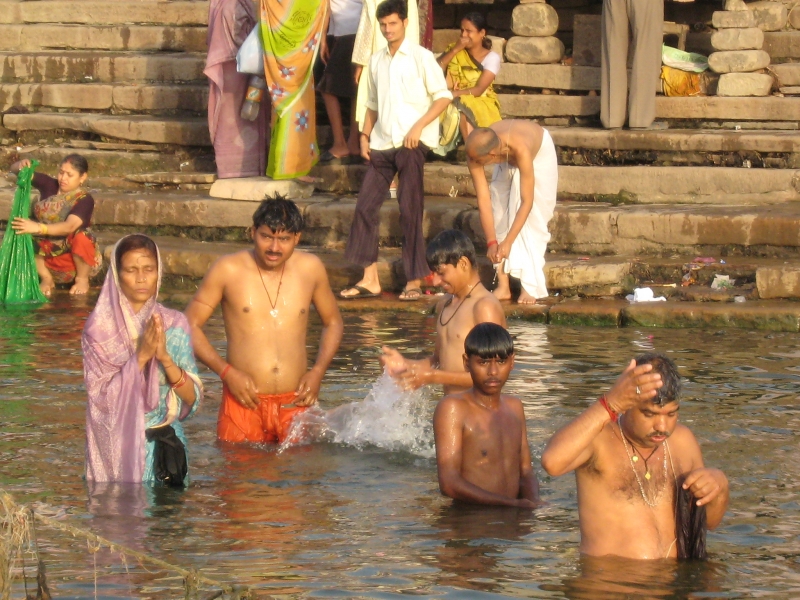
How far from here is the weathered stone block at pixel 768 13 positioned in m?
12.1

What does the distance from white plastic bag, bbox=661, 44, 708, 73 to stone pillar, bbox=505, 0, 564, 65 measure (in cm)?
97

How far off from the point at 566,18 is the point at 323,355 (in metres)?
7.41

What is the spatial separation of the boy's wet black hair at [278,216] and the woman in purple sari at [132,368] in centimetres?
84

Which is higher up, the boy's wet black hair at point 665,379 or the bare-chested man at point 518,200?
the bare-chested man at point 518,200

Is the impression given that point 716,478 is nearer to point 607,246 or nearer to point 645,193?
point 607,246

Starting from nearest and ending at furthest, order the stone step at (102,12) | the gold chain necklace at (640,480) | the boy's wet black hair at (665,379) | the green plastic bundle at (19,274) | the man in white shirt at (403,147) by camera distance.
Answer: the boy's wet black hair at (665,379) → the gold chain necklace at (640,480) → the man in white shirt at (403,147) → the green plastic bundle at (19,274) → the stone step at (102,12)

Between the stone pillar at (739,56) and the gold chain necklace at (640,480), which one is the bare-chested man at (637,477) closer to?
the gold chain necklace at (640,480)

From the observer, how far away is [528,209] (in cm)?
945

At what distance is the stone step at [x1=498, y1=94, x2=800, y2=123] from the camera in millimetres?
11344

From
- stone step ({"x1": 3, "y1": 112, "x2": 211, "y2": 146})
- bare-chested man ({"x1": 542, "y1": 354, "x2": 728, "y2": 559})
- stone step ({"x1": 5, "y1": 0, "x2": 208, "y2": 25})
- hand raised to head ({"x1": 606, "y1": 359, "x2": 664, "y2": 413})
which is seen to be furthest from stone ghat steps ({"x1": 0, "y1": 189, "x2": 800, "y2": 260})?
hand raised to head ({"x1": 606, "y1": 359, "x2": 664, "y2": 413})

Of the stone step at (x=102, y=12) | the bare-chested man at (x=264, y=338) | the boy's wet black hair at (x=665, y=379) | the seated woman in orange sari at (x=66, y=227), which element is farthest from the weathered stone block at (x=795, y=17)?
the boy's wet black hair at (x=665, y=379)

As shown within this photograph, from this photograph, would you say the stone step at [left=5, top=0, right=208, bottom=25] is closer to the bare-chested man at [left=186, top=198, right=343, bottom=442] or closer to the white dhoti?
the white dhoti

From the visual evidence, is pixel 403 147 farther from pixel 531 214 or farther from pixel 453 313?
pixel 453 313

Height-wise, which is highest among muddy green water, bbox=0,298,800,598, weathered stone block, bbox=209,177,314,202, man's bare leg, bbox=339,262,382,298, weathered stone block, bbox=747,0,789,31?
weathered stone block, bbox=747,0,789,31
